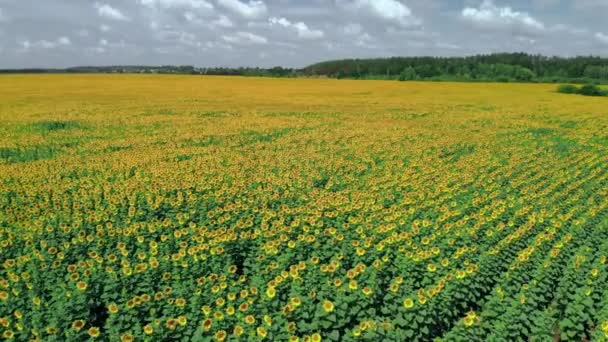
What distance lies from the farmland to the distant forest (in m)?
62.5

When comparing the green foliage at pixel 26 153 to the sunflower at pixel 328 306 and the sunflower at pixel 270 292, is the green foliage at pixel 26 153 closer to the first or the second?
the sunflower at pixel 270 292

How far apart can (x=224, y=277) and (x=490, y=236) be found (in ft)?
13.8

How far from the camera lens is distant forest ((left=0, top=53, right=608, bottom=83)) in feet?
241

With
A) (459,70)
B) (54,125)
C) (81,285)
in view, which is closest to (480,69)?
(459,70)

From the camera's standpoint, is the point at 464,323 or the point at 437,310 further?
the point at 437,310

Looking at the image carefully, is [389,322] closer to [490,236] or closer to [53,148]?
[490,236]

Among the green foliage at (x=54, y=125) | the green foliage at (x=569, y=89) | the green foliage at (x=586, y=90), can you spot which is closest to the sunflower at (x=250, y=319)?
the green foliage at (x=54, y=125)

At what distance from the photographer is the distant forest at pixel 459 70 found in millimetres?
73562

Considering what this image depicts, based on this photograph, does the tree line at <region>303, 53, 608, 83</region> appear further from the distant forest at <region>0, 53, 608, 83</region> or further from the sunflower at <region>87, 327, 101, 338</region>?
the sunflower at <region>87, 327, 101, 338</region>

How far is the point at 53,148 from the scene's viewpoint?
600 inches

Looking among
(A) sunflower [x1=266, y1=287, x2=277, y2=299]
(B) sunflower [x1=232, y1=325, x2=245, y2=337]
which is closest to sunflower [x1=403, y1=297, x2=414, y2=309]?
(A) sunflower [x1=266, y1=287, x2=277, y2=299]

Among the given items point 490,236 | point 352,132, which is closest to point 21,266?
point 490,236

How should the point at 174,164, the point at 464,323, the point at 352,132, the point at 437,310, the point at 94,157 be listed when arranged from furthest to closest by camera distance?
the point at 352,132 < the point at 94,157 < the point at 174,164 < the point at 437,310 < the point at 464,323

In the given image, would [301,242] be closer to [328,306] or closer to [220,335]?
[328,306]
